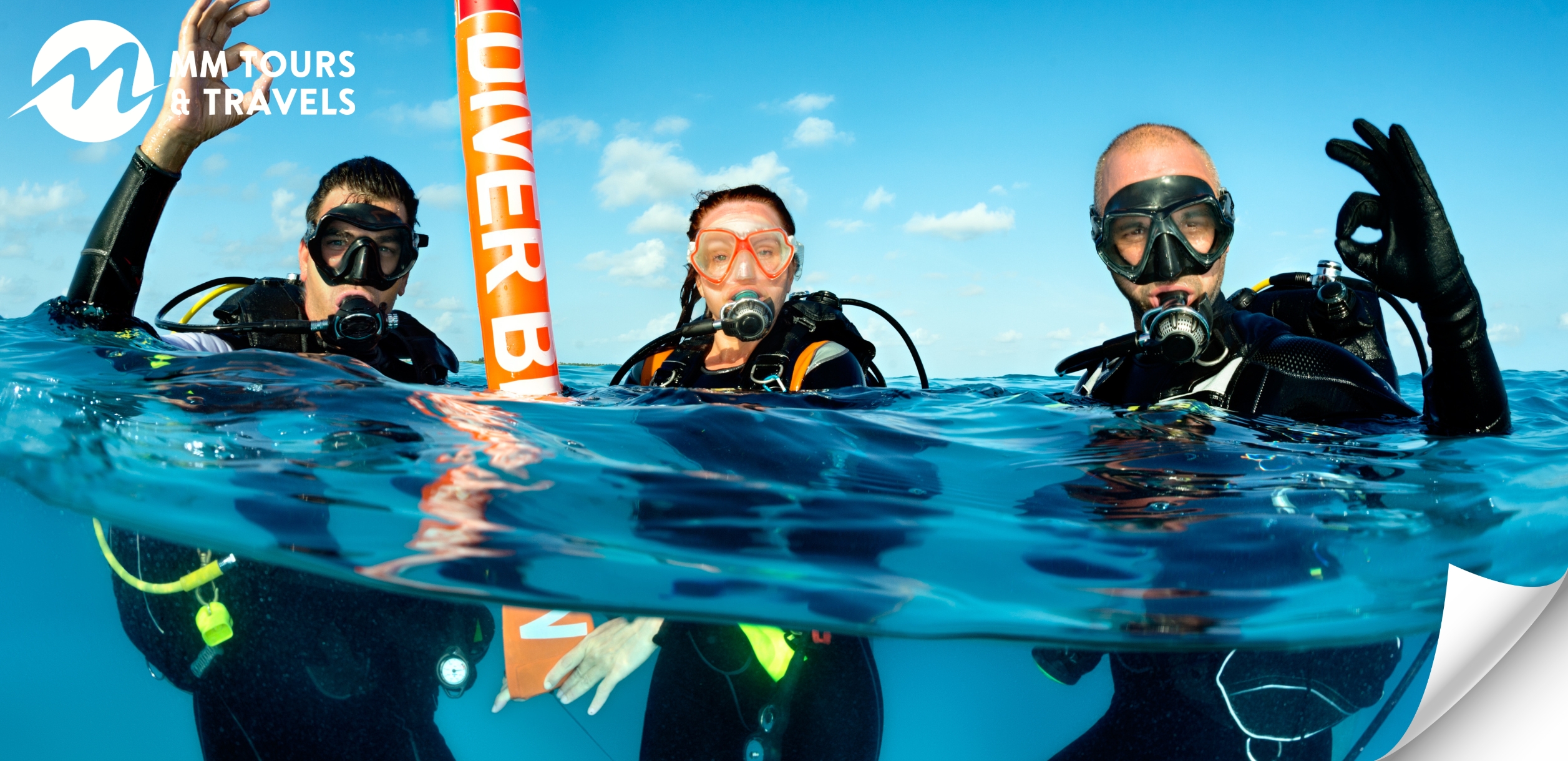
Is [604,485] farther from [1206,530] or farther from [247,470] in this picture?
[1206,530]

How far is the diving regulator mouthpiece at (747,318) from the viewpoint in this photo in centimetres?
405

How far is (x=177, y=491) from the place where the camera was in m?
4.03

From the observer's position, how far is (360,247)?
4016 millimetres

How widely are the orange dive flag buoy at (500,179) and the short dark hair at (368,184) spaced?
86.5 inches

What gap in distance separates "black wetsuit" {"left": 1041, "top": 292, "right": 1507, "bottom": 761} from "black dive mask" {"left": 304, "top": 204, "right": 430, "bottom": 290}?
361cm

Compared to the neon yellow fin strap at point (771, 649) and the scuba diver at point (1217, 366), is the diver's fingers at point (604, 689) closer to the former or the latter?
the neon yellow fin strap at point (771, 649)

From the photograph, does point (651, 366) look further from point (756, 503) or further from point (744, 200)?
point (756, 503)

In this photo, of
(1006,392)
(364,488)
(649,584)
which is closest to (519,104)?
(364,488)

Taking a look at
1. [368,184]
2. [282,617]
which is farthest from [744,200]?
[282,617]

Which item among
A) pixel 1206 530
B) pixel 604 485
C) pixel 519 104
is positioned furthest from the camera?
pixel 604 485

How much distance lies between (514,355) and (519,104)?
85 centimetres

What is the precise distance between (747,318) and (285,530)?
274cm

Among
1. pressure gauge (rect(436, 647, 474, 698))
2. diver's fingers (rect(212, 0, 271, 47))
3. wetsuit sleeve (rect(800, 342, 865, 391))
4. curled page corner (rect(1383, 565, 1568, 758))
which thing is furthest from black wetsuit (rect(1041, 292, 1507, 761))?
pressure gauge (rect(436, 647, 474, 698))

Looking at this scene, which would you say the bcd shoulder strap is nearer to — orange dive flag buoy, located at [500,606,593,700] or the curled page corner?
orange dive flag buoy, located at [500,606,593,700]
